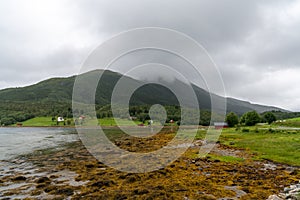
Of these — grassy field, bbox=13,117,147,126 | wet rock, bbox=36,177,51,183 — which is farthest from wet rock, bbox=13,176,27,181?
grassy field, bbox=13,117,147,126

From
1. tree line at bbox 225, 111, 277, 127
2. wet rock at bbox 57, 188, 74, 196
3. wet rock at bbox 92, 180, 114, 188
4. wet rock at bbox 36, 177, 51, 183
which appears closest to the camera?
wet rock at bbox 57, 188, 74, 196

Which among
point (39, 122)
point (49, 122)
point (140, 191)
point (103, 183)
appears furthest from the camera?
point (39, 122)

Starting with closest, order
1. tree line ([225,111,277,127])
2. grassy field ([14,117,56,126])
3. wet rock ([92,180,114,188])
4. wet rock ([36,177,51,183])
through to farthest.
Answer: wet rock ([92,180,114,188]), wet rock ([36,177,51,183]), tree line ([225,111,277,127]), grassy field ([14,117,56,126])

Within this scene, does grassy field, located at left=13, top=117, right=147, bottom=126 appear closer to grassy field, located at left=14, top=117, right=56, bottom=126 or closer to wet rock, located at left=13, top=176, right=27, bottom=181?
grassy field, located at left=14, top=117, right=56, bottom=126

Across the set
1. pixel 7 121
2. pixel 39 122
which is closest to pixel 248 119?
pixel 39 122

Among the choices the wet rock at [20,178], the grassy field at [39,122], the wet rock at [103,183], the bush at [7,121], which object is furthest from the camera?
the bush at [7,121]

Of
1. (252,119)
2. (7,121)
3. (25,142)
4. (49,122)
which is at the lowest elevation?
(25,142)

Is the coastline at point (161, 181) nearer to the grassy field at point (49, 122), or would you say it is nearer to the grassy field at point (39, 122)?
the grassy field at point (49, 122)

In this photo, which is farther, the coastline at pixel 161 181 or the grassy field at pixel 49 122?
the grassy field at pixel 49 122

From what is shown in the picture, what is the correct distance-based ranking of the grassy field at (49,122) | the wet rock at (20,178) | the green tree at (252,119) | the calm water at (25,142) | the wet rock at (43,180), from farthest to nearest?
1. the grassy field at (49,122)
2. the green tree at (252,119)
3. the calm water at (25,142)
4. the wet rock at (20,178)
5. the wet rock at (43,180)

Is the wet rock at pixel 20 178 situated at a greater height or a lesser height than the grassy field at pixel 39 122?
lesser

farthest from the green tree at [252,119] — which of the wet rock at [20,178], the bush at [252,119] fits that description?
the wet rock at [20,178]

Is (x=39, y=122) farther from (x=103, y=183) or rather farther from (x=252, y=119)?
(x=103, y=183)

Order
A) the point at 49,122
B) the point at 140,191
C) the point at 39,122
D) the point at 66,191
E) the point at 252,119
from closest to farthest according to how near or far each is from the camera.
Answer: the point at 140,191 < the point at 66,191 < the point at 252,119 < the point at 49,122 < the point at 39,122
